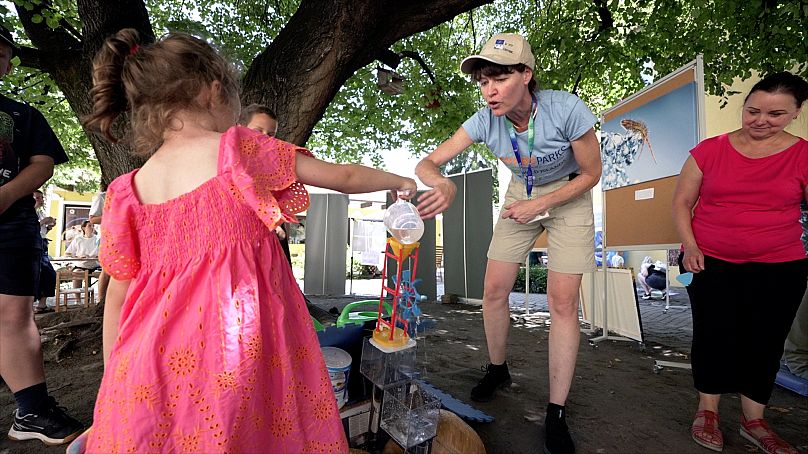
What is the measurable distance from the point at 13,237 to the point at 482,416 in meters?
2.64

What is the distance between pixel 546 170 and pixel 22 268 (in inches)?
111

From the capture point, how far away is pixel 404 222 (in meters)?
1.63

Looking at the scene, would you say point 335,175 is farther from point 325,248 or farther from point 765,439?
point 325,248

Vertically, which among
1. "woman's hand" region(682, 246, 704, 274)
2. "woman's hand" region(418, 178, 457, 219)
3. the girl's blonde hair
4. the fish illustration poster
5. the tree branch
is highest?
the tree branch

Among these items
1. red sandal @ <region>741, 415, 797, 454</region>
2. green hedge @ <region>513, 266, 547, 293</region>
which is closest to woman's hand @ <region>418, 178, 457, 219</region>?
red sandal @ <region>741, 415, 797, 454</region>

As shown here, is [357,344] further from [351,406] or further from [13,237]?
[13,237]

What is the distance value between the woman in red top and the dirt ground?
0.98 ft

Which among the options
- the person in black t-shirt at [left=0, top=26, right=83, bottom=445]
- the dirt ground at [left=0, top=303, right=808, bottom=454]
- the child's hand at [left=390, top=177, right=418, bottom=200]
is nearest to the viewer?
the child's hand at [left=390, top=177, right=418, bottom=200]

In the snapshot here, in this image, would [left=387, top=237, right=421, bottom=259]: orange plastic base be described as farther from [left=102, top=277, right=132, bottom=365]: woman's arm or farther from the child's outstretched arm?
[left=102, top=277, right=132, bottom=365]: woman's arm

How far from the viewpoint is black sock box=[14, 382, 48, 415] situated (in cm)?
216

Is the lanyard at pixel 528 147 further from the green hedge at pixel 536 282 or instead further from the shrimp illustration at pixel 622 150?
the green hedge at pixel 536 282

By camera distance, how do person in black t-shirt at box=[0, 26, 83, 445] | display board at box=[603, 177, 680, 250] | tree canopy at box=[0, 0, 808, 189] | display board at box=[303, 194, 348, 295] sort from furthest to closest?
1. display board at box=[303, 194, 348, 295]
2. tree canopy at box=[0, 0, 808, 189]
3. display board at box=[603, 177, 680, 250]
4. person in black t-shirt at box=[0, 26, 83, 445]

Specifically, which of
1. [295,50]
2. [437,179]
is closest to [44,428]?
[437,179]

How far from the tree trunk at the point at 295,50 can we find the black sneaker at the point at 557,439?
339 centimetres
